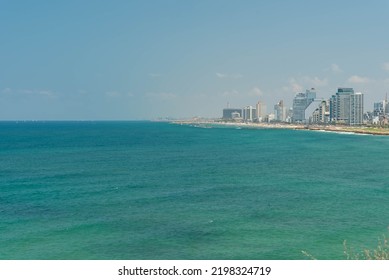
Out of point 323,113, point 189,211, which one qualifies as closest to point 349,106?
point 323,113

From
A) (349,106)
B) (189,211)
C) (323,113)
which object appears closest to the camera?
(189,211)

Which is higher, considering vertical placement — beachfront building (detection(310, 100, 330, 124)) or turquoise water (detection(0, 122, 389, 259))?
beachfront building (detection(310, 100, 330, 124))

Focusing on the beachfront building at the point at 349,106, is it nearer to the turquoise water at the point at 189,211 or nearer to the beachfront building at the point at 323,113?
the beachfront building at the point at 323,113

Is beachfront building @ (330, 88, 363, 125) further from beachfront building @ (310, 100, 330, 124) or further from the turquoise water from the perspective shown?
the turquoise water

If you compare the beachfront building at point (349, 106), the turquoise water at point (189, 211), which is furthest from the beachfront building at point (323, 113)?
the turquoise water at point (189, 211)

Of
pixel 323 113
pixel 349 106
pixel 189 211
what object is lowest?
pixel 189 211

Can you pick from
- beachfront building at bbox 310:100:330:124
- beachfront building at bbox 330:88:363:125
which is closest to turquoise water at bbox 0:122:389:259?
beachfront building at bbox 330:88:363:125

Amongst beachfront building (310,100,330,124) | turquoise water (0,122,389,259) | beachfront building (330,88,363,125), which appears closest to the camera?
turquoise water (0,122,389,259)

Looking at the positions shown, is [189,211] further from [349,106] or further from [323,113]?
[323,113]
